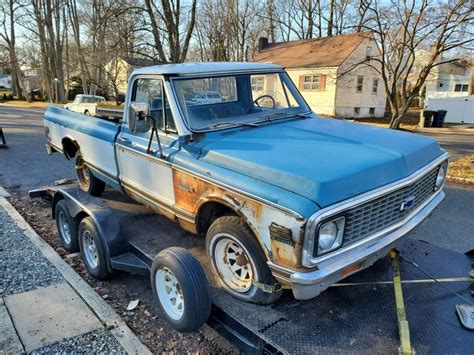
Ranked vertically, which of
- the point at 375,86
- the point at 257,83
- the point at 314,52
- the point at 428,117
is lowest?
the point at 428,117

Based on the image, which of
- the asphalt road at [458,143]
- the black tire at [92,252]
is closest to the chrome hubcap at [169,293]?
the black tire at [92,252]

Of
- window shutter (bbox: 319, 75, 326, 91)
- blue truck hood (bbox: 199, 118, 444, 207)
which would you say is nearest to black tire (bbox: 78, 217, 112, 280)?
blue truck hood (bbox: 199, 118, 444, 207)

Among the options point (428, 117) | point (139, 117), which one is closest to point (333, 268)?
point (139, 117)

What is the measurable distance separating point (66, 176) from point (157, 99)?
5208 mm

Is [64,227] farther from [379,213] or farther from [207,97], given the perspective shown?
[379,213]

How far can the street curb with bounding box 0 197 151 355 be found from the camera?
300 centimetres

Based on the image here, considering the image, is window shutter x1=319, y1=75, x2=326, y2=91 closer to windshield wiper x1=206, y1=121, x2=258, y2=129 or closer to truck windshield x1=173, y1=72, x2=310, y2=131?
truck windshield x1=173, y1=72, x2=310, y2=131

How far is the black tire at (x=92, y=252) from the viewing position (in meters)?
3.72

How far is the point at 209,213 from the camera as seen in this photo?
332 centimetres

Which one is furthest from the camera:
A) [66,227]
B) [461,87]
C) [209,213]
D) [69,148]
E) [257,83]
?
[461,87]

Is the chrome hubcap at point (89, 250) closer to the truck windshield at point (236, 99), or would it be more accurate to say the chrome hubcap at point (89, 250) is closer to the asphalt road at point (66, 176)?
the truck windshield at point (236, 99)

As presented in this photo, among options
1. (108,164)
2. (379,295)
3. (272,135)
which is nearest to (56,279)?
(108,164)

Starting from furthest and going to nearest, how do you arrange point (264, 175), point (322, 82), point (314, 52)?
point (314, 52), point (322, 82), point (264, 175)

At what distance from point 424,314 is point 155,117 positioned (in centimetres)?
288
